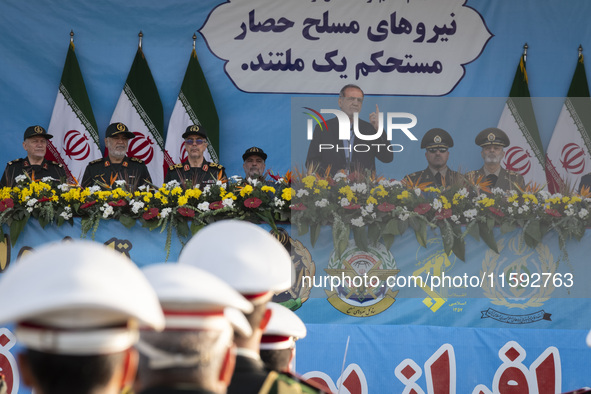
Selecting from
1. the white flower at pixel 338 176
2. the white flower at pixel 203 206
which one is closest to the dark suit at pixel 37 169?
the white flower at pixel 203 206

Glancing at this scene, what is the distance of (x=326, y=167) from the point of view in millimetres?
4238

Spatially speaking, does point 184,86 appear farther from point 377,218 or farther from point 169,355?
point 169,355

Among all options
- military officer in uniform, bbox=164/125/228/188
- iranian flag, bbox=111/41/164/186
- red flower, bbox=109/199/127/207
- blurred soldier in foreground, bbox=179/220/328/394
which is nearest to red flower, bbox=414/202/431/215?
red flower, bbox=109/199/127/207

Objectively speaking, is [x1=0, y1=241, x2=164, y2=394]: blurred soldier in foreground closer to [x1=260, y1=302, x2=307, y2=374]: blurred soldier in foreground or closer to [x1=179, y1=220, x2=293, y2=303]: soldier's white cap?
[x1=179, y1=220, x2=293, y2=303]: soldier's white cap

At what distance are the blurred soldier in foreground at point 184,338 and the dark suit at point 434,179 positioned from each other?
10.6ft

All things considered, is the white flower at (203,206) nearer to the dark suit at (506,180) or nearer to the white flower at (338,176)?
the white flower at (338,176)

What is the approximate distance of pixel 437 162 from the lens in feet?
14.9

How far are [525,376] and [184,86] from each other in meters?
4.66

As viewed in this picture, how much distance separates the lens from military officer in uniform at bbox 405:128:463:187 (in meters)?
4.24

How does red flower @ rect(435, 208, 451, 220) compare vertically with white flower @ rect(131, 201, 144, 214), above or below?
above

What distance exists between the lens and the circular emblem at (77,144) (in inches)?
294

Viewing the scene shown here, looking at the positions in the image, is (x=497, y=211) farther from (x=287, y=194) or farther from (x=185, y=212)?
(x=185, y=212)

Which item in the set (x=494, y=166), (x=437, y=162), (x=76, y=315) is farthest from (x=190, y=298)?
(x=494, y=166)

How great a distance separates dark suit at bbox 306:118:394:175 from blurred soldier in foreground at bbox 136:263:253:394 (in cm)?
314
